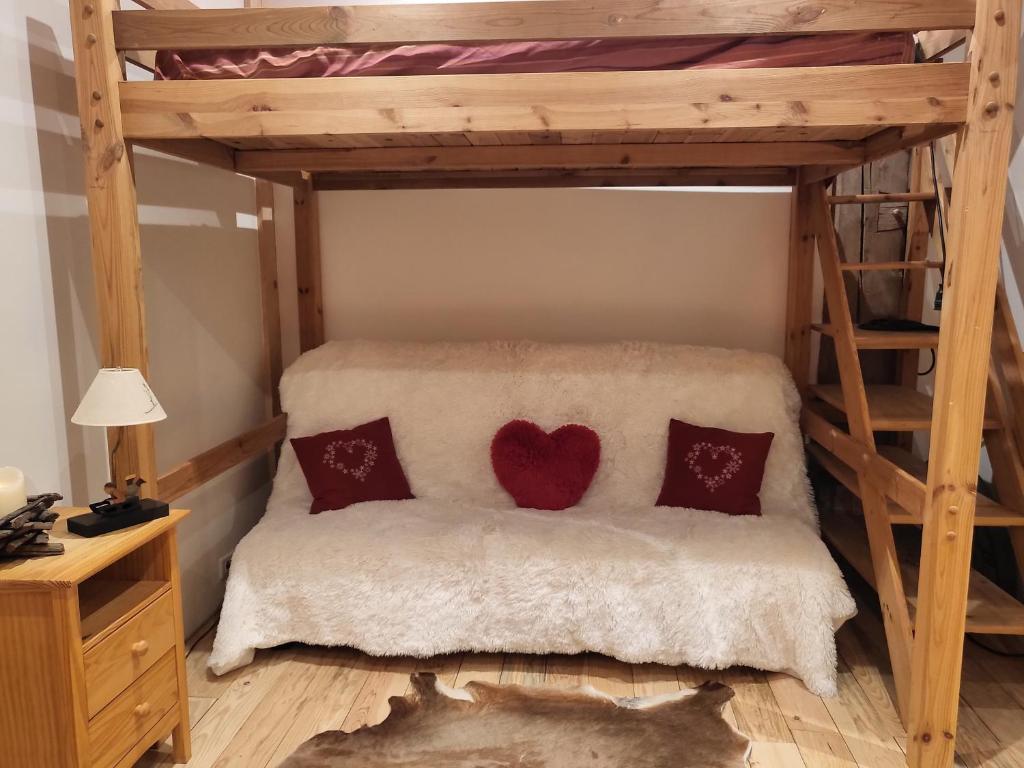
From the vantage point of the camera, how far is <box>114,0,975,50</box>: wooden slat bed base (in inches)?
72.6

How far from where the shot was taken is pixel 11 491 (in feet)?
5.49

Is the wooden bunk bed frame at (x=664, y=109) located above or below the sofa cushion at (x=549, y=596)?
above

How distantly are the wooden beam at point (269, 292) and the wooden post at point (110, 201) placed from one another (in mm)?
1208

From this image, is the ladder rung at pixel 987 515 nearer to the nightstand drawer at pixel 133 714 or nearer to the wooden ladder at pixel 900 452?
the wooden ladder at pixel 900 452

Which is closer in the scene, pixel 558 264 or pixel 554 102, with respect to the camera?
pixel 554 102

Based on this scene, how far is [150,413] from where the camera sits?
1.85 metres

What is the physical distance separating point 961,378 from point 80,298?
233 centimetres

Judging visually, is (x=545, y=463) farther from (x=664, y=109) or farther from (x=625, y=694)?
(x=664, y=109)

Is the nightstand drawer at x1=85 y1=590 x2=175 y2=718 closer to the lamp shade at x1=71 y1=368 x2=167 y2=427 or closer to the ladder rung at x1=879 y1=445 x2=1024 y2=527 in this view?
the lamp shade at x1=71 y1=368 x2=167 y2=427

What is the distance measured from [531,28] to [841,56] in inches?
30.8

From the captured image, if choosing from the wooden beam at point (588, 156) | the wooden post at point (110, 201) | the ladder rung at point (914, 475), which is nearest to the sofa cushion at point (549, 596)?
the ladder rung at point (914, 475)

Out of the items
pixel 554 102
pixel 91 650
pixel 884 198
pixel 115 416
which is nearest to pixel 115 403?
pixel 115 416

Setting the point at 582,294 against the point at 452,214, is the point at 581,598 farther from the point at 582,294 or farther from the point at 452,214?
the point at 452,214

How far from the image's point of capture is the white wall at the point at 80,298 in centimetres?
195
